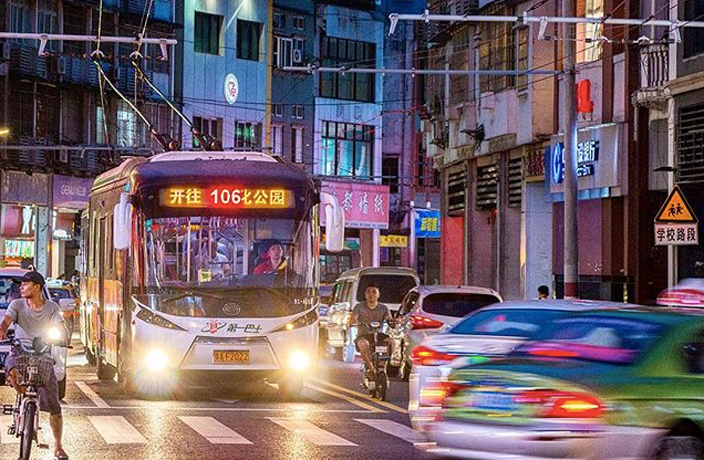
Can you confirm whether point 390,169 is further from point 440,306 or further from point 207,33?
point 440,306

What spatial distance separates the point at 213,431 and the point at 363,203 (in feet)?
184

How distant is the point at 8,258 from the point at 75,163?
5.19 meters

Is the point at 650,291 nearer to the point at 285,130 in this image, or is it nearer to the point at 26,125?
the point at 26,125

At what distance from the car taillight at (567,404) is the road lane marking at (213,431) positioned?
6198 mm

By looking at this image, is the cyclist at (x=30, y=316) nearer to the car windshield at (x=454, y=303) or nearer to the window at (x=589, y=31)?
the car windshield at (x=454, y=303)

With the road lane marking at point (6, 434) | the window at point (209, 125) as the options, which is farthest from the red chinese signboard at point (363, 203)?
the road lane marking at point (6, 434)

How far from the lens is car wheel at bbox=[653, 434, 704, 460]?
12.0 m

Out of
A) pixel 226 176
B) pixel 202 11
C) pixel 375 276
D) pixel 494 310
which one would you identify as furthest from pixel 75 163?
pixel 494 310

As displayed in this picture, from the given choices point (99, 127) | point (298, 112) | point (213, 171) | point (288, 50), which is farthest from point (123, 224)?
point (288, 50)

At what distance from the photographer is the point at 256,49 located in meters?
72.5

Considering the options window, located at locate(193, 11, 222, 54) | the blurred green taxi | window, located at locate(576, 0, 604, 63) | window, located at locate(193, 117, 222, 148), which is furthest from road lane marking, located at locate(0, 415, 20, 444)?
window, located at locate(193, 11, 222, 54)

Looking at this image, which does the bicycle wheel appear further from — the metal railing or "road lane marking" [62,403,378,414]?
the metal railing

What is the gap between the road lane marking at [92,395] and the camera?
22250 mm

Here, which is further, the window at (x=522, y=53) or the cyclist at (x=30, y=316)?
the window at (x=522, y=53)
